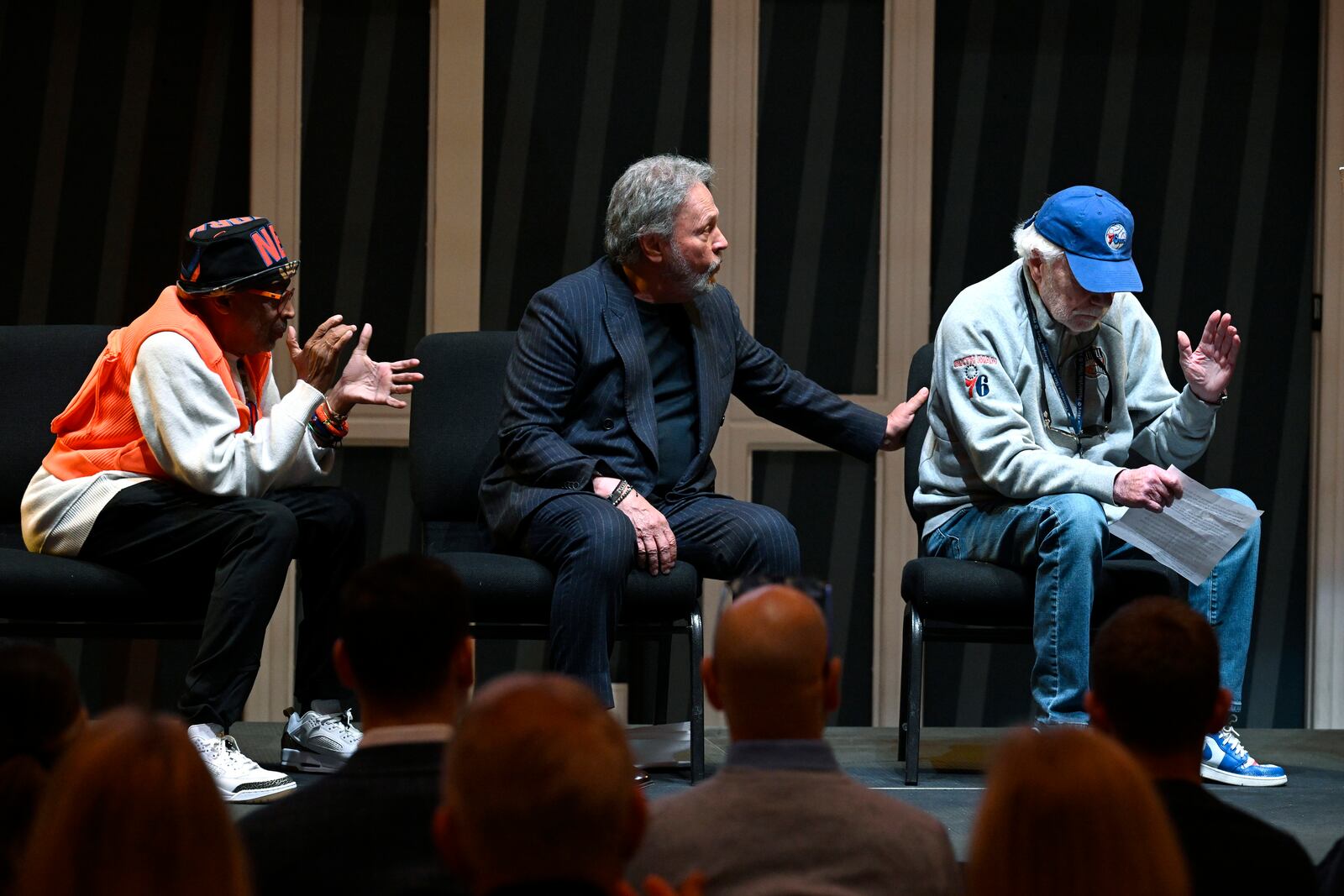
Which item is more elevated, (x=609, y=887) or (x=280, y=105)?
(x=280, y=105)

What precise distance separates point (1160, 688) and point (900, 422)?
2.01 metres

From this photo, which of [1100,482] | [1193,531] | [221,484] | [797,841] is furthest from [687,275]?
[797,841]

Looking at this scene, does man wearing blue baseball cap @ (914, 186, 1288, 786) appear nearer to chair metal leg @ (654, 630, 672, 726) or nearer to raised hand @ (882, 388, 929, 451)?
raised hand @ (882, 388, 929, 451)

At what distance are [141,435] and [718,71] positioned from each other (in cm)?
200

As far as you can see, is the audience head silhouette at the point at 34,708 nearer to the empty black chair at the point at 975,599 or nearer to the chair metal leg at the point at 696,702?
the chair metal leg at the point at 696,702

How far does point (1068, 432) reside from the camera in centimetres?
352

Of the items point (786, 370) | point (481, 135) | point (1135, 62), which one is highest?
point (1135, 62)

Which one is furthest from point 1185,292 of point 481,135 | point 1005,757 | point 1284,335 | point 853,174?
point 1005,757

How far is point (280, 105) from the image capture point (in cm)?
450

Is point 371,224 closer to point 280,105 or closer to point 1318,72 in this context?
point 280,105

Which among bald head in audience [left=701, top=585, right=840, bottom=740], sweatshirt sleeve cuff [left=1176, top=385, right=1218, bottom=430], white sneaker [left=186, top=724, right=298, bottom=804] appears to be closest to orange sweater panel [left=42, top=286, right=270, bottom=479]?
white sneaker [left=186, top=724, right=298, bottom=804]

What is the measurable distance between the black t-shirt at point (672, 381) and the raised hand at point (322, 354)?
0.65 meters

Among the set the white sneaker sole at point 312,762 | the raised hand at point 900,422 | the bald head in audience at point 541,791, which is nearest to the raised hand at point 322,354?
the white sneaker sole at point 312,762

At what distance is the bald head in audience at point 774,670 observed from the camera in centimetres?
158
